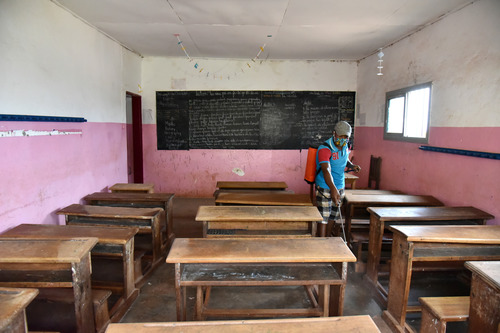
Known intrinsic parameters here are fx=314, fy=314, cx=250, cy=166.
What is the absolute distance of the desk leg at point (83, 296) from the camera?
1.96 meters

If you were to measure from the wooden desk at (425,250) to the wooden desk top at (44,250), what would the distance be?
86.4 inches

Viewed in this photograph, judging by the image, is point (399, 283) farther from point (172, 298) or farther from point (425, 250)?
point (172, 298)

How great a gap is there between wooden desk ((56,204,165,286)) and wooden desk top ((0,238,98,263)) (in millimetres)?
934

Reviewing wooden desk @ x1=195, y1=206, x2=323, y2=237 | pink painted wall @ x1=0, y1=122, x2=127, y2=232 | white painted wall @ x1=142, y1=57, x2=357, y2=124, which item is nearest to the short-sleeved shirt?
wooden desk @ x1=195, y1=206, x2=323, y2=237

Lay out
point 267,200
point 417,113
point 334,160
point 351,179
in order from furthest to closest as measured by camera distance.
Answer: point 351,179
point 417,113
point 267,200
point 334,160

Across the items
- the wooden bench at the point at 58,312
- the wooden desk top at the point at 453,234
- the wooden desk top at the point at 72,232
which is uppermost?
the wooden desk top at the point at 453,234

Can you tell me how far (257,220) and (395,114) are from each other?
3065 mm

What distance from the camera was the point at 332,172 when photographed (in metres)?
3.47

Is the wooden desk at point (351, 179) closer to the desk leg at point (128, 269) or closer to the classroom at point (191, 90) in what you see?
the classroom at point (191, 90)

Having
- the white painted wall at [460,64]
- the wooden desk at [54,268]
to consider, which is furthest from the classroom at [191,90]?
the wooden desk at [54,268]

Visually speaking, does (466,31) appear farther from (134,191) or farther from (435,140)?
(134,191)

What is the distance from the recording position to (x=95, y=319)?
2.15 meters

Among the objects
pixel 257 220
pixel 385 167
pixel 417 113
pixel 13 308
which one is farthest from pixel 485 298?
pixel 385 167

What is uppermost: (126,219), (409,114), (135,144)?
(409,114)
